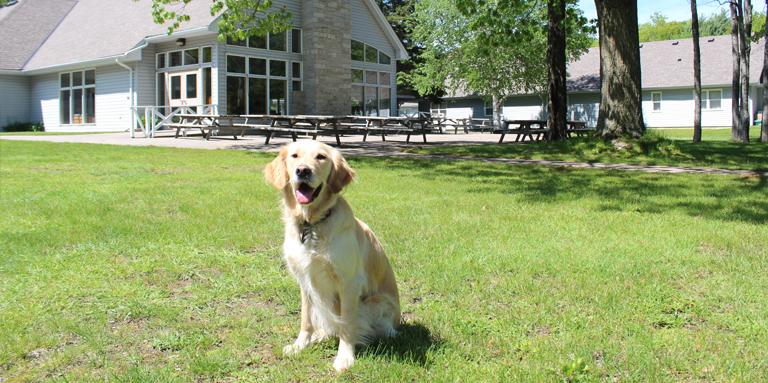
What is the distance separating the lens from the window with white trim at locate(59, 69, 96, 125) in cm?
2784

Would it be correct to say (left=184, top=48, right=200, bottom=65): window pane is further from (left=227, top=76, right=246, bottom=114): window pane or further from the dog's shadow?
the dog's shadow

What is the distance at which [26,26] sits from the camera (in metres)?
33.1

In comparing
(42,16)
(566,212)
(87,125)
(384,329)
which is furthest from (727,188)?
(42,16)

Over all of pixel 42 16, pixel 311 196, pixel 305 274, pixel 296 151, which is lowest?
pixel 305 274

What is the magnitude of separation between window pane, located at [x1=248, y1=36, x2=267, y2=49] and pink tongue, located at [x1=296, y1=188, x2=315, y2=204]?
898 inches

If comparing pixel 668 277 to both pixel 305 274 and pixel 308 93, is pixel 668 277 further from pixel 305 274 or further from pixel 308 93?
pixel 308 93

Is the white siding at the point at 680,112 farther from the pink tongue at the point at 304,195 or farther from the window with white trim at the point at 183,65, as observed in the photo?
the pink tongue at the point at 304,195

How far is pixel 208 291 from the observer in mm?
3865

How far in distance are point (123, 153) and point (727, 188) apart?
37.9ft

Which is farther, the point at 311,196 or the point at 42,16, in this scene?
the point at 42,16

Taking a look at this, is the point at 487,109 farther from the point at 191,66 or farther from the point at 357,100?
the point at 191,66

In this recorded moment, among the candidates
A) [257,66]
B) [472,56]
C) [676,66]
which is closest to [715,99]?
[676,66]

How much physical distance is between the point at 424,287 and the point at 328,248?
4.49ft

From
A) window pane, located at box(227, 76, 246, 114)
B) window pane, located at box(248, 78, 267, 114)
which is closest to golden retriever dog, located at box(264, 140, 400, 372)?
window pane, located at box(227, 76, 246, 114)
